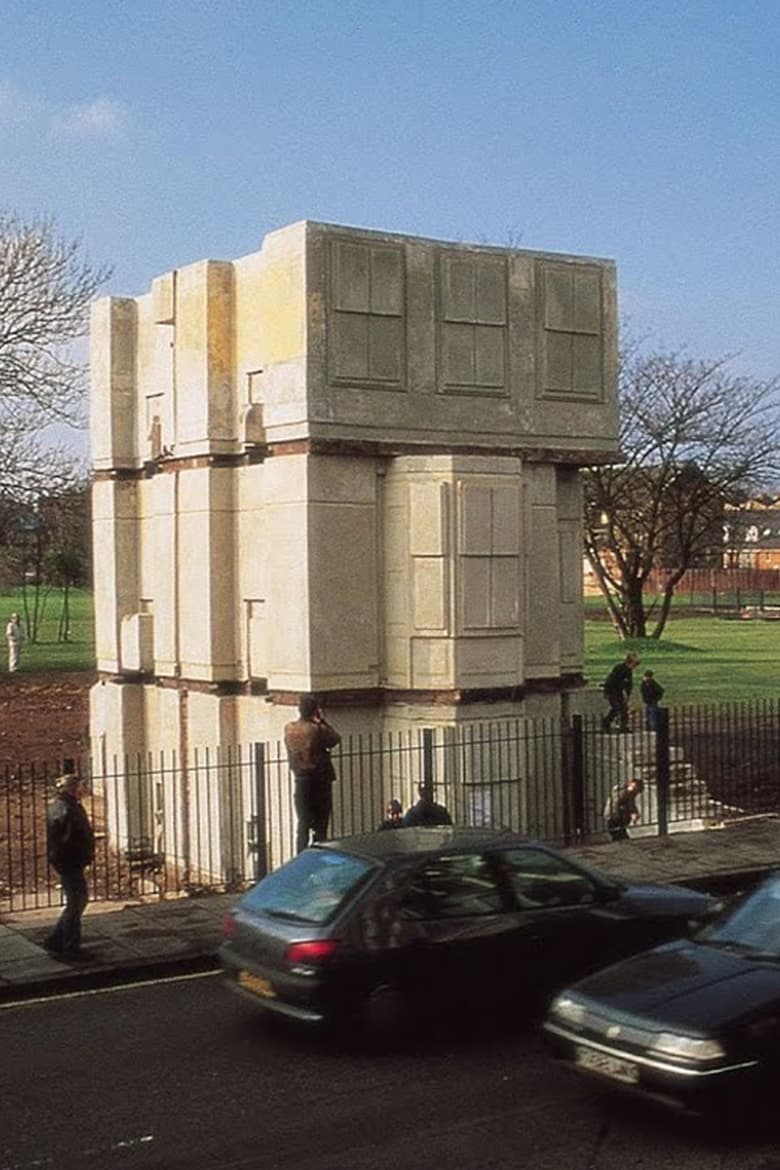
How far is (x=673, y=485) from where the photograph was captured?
49.0 meters

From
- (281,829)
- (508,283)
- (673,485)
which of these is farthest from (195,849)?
(673,485)

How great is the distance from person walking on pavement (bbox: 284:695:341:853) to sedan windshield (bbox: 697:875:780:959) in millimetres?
6630

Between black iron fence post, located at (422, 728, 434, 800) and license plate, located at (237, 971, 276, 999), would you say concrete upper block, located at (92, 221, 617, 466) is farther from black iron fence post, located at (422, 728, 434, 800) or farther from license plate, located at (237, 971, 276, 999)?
license plate, located at (237, 971, 276, 999)

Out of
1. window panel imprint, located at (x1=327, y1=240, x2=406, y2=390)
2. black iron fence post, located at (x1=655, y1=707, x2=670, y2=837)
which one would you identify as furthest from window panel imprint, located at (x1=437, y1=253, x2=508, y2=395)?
black iron fence post, located at (x1=655, y1=707, x2=670, y2=837)

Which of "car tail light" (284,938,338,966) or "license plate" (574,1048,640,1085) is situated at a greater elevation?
"car tail light" (284,938,338,966)

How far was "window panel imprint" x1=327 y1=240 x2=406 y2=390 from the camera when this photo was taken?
17.8m

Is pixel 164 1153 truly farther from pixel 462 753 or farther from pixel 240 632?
pixel 240 632

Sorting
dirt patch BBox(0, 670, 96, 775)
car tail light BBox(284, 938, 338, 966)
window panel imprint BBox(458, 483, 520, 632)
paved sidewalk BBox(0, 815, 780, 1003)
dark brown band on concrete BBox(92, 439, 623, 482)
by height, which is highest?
dark brown band on concrete BBox(92, 439, 623, 482)

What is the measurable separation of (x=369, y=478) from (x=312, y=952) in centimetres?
910

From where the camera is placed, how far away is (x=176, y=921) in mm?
13977

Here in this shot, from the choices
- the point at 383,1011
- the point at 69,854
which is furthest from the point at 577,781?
the point at 383,1011

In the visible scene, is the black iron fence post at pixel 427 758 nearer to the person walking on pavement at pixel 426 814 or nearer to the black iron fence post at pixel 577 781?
the person walking on pavement at pixel 426 814

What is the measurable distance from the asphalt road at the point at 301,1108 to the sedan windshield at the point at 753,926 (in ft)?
3.71

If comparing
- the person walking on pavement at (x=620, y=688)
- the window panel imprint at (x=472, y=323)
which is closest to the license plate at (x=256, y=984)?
the window panel imprint at (x=472, y=323)
